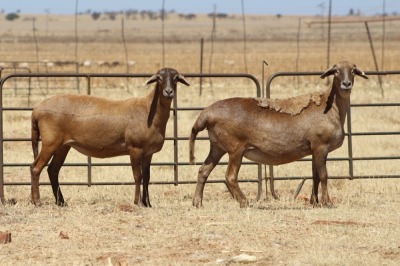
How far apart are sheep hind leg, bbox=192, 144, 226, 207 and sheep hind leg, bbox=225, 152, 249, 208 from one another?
33 centimetres

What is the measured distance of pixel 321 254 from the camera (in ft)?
27.8

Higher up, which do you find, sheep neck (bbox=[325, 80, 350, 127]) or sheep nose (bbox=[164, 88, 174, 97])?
sheep nose (bbox=[164, 88, 174, 97])

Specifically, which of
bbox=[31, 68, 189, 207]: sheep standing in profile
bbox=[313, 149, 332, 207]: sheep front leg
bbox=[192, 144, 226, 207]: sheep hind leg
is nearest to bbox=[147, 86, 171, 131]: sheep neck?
bbox=[31, 68, 189, 207]: sheep standing in profile

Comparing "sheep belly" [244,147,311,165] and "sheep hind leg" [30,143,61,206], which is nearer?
"sheep belly" [244,147,311,165]

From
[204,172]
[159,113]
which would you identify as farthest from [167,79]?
[204,172]

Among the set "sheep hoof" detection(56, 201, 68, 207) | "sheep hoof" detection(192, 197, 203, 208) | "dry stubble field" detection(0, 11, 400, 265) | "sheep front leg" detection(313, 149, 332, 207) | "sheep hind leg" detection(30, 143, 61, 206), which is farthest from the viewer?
"sheep hoof" detection(56, 201, 68, 207)

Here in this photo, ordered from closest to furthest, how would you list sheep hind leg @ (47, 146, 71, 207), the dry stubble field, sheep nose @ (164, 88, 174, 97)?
the dry stubble field, sheep nose @ (164, 88, 174, 97), sheep hind leg @ (47, 146, 71, 207)

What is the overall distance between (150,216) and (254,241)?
5.81 ft

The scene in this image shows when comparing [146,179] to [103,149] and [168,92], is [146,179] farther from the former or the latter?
[168,92]

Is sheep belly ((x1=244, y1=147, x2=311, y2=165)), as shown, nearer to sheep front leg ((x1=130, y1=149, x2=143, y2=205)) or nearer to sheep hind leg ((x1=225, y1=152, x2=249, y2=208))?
sheep hind leg ((x1=225, y1=152, x2=249, y2=208))

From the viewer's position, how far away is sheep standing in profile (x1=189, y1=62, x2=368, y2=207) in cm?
1145

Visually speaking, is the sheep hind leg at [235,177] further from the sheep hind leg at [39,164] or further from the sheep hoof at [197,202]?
the sheep hind leg at [39,164]

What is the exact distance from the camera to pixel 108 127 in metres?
11.7

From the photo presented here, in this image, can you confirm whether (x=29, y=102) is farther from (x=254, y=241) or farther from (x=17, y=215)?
(x=254, y=241)
